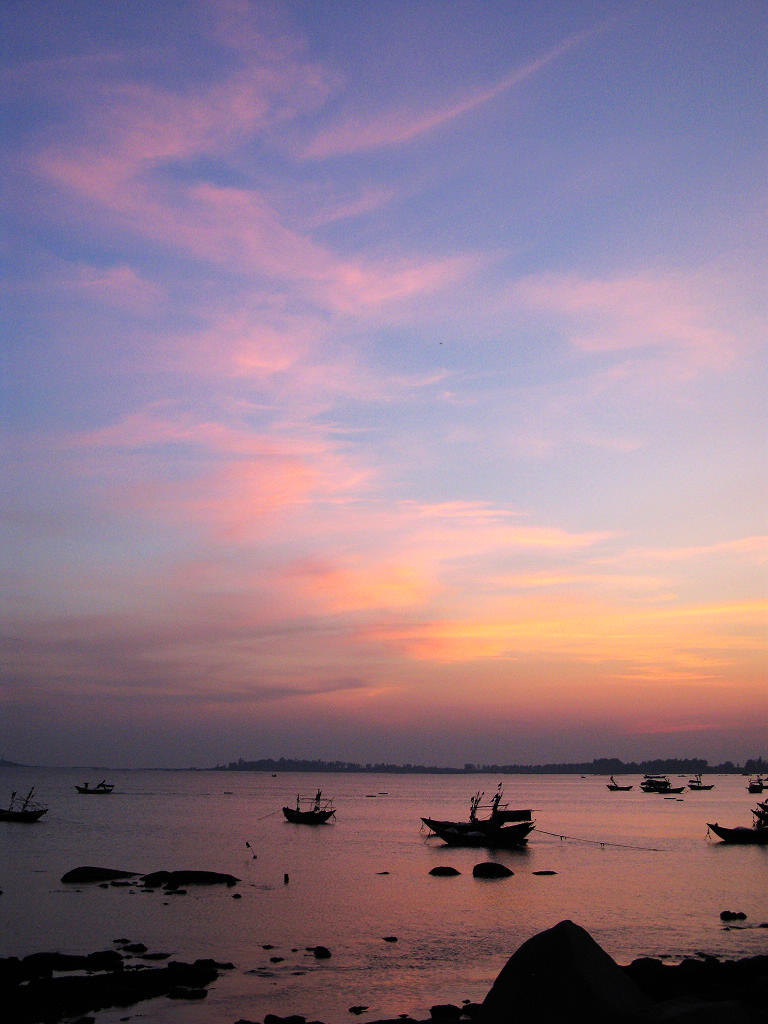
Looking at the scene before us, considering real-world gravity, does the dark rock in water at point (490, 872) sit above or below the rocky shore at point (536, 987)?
below

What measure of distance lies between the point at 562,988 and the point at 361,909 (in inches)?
1124

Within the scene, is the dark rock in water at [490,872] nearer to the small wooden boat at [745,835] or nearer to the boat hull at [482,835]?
the boat hull at [482,835]

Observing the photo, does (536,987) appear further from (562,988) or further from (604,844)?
(604,844)

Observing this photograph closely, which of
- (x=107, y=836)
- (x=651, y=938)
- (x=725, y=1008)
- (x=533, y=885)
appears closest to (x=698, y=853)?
(x=533, y=885)

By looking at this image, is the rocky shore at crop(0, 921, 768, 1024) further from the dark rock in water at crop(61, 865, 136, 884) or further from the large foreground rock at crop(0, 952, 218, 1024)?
the dark rock in water at crop(61, 865, 136, 884)

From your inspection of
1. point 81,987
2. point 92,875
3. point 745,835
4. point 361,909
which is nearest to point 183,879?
point 92,875

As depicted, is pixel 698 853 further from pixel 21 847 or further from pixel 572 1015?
pixel 572 1015

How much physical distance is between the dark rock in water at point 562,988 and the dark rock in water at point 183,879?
32820 mm

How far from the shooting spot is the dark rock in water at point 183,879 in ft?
140

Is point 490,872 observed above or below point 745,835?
below

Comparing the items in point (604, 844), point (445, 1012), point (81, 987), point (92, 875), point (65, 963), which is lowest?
point (604, 844)

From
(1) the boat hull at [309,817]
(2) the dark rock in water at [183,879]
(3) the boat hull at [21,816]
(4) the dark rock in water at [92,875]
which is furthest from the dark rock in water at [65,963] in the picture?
(3) the boat hull at [21,816]

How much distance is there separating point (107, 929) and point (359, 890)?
655 inches

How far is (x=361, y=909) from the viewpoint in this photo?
39031 mm
